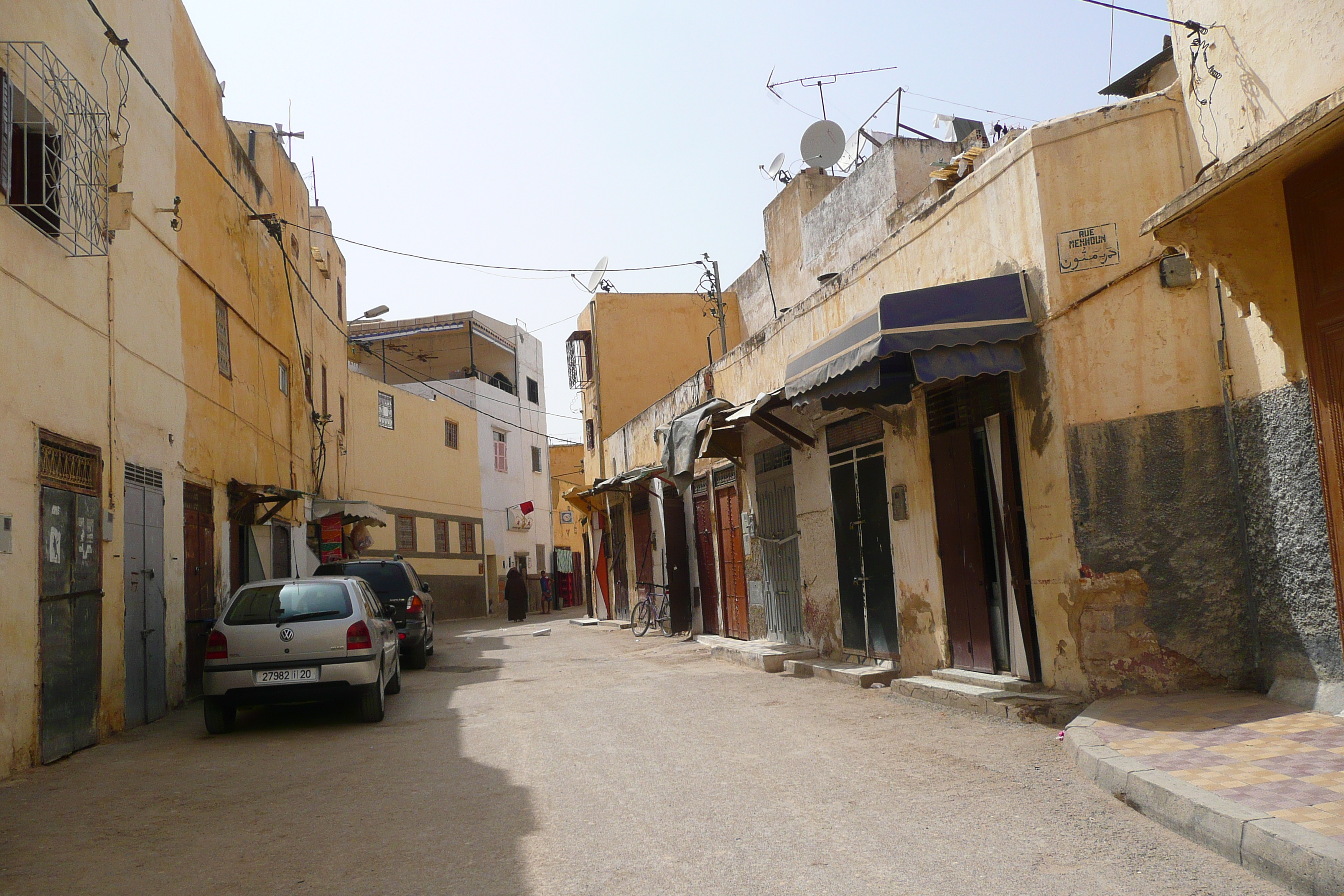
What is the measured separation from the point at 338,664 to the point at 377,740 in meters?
0.97

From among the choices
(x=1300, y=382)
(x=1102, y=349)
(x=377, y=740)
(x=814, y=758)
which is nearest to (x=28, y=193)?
(x=377, y=740)

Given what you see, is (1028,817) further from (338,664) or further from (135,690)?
(135,690)

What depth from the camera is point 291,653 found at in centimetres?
921

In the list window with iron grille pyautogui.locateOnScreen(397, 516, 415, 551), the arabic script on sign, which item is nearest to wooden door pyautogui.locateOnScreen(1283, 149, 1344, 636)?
the arabic script on sign

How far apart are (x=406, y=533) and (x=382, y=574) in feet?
55.7

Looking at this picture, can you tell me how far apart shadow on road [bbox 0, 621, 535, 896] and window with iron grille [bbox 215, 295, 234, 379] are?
6.07 metres

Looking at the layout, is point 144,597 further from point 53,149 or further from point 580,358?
point 580,358

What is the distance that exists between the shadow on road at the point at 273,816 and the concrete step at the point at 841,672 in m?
3.78

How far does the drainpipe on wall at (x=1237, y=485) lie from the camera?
7.26 m

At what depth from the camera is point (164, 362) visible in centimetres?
1142

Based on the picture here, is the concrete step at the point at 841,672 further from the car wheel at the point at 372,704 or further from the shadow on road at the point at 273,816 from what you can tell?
the car wheel at the point at 372,704

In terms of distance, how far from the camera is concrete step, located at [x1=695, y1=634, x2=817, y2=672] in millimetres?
12578

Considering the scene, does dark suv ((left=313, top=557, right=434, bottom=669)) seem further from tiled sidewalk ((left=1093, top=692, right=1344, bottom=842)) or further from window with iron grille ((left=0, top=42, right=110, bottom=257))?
tiled sidewalk ((left=1093, top=692, right=1344, bottom=842))

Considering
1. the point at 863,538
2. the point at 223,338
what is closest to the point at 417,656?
the point at 223,338
